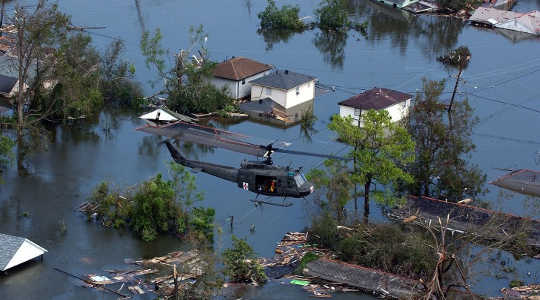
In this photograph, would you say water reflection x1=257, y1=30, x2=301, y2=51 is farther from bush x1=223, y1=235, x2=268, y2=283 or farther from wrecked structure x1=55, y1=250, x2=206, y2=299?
bush x1=223, y1=235, x2=268, y2=283

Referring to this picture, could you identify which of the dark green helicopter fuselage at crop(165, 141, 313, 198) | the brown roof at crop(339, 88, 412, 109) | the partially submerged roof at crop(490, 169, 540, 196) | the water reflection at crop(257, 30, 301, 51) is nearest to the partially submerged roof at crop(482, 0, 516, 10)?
the water reflection at crop(257, 30, 301, 51)

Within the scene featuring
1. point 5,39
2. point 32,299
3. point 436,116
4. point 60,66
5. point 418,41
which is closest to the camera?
point 32,299

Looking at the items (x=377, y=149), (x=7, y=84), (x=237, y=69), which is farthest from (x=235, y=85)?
(x=377, y=149)

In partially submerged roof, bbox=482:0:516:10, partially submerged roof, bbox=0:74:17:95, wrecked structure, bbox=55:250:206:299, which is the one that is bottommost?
wrecked structure, bbox=55:250:206:299

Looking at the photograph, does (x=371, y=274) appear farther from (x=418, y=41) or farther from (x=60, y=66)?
(x=418, y=41)

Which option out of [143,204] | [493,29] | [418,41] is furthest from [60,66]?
[493,29]

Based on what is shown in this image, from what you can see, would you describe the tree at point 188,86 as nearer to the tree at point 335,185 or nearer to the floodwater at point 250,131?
the floodwater at point 250,131
